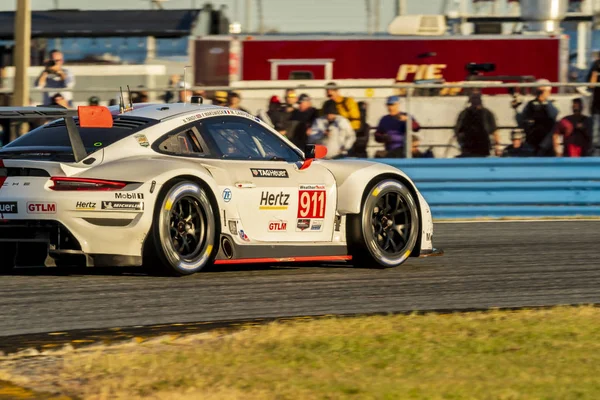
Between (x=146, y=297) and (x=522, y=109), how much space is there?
31.2 ft

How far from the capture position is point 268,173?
364 inches

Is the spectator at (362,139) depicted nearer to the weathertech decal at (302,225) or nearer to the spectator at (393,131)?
the spectator at (393,131)

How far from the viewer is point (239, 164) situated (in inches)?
359

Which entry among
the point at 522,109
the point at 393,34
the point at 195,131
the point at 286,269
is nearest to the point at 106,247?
the point at 195,131

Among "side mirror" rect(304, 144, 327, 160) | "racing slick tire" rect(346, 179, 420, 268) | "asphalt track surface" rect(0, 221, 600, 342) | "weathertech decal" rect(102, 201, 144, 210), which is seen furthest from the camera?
"racing slick tire" rect(346, 179, 420, 268)

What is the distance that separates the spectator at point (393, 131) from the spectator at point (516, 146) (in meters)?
1.23

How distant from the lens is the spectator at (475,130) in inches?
632

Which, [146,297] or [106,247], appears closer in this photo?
[146,297]

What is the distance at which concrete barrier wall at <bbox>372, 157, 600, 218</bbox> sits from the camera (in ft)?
52.1

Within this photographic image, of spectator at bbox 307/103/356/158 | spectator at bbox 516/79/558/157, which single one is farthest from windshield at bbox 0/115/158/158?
spectator at bbox 516/79/558/157

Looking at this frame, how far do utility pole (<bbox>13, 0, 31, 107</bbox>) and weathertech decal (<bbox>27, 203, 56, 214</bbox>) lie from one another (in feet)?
26.0

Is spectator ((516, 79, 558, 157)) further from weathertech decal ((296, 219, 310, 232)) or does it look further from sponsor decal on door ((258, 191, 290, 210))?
sponsor decal on door ((258, 191, 290, 210))

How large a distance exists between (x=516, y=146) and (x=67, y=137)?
8.70 m

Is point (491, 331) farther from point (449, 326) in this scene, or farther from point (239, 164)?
point (239, 164)
